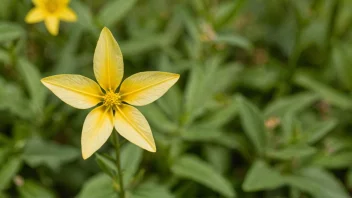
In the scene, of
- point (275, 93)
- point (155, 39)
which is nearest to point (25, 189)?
point (155, 39)

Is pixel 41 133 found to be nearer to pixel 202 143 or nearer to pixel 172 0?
pixel 202 143

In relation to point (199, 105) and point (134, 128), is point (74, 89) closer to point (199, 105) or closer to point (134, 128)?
point (134, 128)

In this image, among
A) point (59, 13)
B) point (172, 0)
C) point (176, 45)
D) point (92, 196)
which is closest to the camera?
point (92, 196)

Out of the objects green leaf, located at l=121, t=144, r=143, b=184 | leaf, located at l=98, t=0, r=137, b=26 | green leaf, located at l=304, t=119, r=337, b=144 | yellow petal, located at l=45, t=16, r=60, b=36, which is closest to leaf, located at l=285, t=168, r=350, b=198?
green leaf, located at l=304, t=119, r=337, b=144

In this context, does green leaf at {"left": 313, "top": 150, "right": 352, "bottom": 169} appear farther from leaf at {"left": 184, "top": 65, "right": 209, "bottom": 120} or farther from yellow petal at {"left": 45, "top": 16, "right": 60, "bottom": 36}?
yellow petal at {"left": 45, "top": 16, "right": 60, "bottom": 36}

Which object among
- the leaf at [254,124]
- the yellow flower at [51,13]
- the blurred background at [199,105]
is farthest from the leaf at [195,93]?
the yellow flower at [51,13]

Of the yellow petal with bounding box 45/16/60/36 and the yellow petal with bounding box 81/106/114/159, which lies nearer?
the yellow petal with bounding box 81/106/114/159
